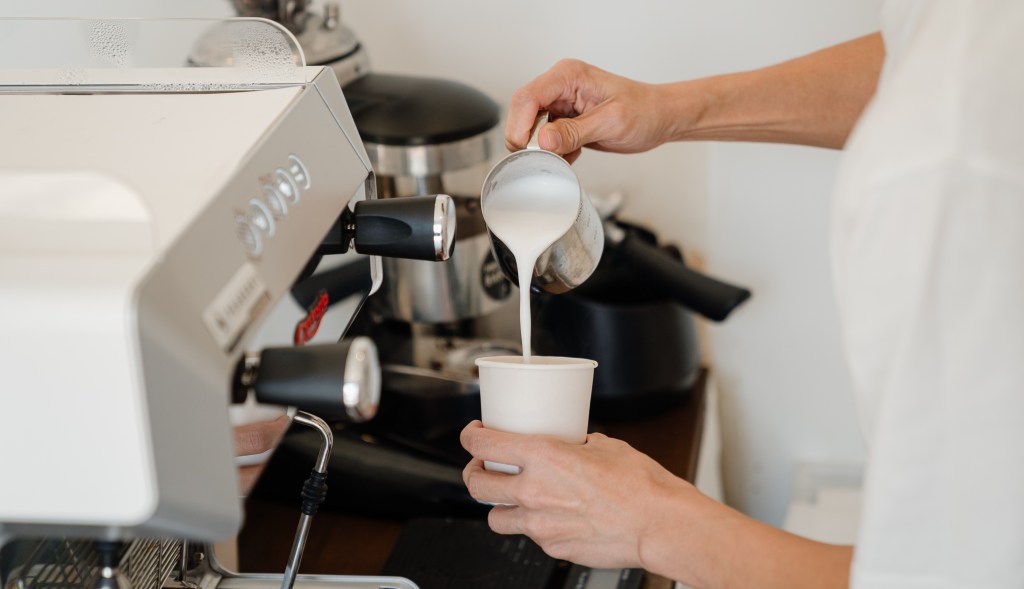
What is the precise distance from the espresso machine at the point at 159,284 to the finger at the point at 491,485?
0.34 feet

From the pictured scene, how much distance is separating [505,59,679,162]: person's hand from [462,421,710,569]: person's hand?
10.0 inches

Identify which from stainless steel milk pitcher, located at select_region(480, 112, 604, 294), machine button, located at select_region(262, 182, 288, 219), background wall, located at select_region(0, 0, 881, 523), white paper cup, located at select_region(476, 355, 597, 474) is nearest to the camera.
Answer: machine button, located at select_region(262, 182, 288, 219)

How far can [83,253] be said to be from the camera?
1.30 ft

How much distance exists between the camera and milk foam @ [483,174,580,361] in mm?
717

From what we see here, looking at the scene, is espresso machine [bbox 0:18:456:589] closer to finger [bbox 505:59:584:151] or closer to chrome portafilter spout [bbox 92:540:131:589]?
chrome portafilter spout [bbox 92:540:131:589]

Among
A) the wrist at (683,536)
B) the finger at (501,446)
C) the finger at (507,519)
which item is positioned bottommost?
the finger at (507,519)

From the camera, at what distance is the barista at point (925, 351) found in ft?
1.58

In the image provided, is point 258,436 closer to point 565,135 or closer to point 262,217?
point 262,217

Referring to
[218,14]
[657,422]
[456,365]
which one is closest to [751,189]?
[657,422]

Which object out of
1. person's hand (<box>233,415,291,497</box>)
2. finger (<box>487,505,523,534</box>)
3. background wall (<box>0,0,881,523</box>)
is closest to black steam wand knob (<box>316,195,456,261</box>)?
person's hand (<box>233,415,291,497</box>)

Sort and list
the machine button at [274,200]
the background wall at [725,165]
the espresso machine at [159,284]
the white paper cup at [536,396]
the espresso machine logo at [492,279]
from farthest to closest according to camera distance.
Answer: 1. the background wall at [725,165]
2. the espresso machine logo at [492,279]
3. the white paper cup at [536,396]
4. the machine button at [274,200]
5. the espresso machine at [159,284]

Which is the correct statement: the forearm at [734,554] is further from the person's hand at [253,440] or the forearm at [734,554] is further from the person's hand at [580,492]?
the person's hand at [253,440]

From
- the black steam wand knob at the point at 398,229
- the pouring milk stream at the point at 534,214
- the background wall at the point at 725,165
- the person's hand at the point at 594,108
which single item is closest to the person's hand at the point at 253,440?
the black steam wand knob at the point at 398,229

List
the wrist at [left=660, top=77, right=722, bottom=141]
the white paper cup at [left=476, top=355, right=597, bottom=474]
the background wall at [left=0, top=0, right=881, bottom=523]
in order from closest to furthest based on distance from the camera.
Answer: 1. the white paper cup at [left=476, top=355, right=597, bottom=474]
2. the wrist at [left=660, top=77, right=722, bottom=141]
3. the background wall at [left=0, top=0, right=881, bottom=523]
